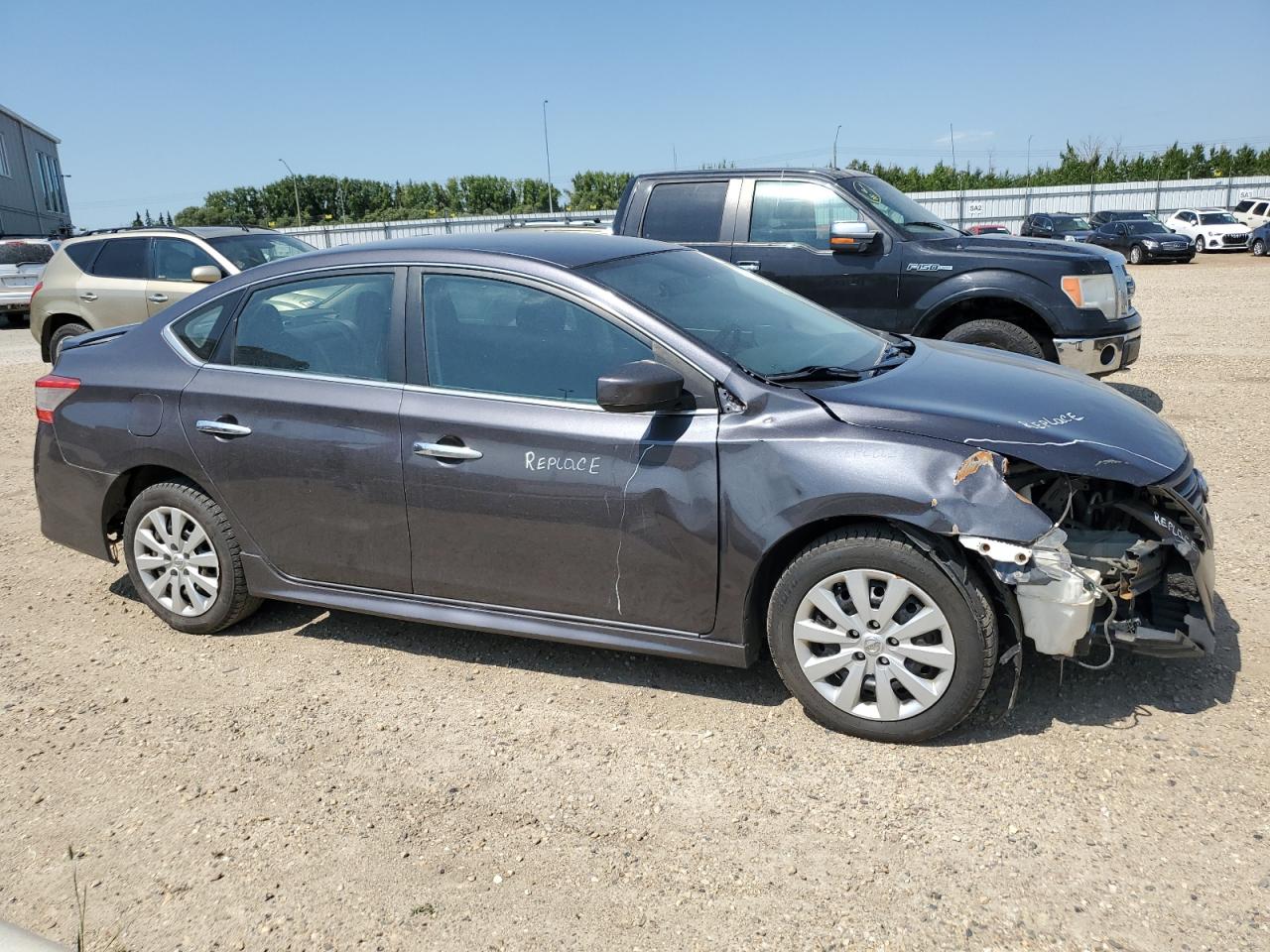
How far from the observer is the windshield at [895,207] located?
8.62 meters

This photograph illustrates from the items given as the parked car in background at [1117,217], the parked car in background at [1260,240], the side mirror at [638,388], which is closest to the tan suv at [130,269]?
the side mirror at [638,388]

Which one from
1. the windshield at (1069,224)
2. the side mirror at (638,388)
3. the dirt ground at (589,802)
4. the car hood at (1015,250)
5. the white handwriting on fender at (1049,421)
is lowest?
the dirt ground at (589,802)

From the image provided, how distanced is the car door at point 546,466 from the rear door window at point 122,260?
8879 millimetres

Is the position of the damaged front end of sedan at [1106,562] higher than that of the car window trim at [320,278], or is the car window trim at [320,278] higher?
the car window trim at [320,278]

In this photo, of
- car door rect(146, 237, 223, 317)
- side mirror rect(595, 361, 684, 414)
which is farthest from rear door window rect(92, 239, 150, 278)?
side mirror rect(595, 361, 684, 414)

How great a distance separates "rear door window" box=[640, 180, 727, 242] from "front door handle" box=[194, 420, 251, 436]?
16.3 feet

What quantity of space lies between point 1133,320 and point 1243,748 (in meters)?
5.51

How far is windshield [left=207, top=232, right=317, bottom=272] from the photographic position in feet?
37.4

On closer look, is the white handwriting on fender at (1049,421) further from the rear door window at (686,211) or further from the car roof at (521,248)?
the rear door window at (686,211)

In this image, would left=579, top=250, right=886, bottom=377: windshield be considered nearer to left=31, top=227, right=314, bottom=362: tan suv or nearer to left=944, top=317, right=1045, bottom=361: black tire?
left=944, top=317, right=1045, bottom=361: black tire

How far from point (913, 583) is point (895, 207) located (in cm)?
609

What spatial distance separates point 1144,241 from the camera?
104 ft

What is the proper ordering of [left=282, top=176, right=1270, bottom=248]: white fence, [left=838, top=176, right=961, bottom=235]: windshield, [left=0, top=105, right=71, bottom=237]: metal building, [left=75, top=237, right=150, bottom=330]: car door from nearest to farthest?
[left=838, top=176, right=961, bottom=235]: windshield, [left=75, top=237, right=150, bottom=330]: car door, [left=282, top=176, right=1270, bottom=248]: white fence, [left=0, top=105, right=71, bottom=237]: metal building

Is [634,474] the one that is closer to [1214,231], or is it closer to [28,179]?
[1214,231]
